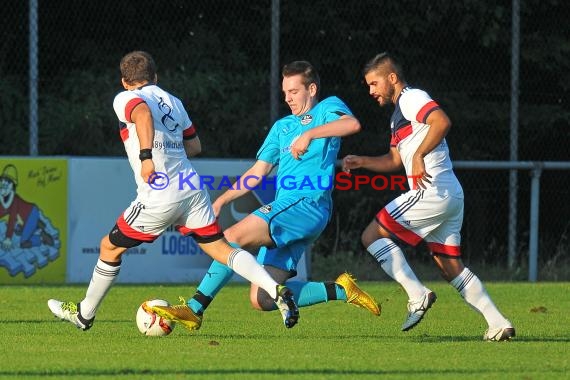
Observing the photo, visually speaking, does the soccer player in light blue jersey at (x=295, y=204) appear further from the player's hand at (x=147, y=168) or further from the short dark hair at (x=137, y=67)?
the short dark hair at (x=137, y=67)

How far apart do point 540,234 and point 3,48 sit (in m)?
6.74

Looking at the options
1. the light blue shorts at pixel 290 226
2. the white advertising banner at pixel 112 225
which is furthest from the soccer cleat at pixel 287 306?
the white advertising banner at pixel 112 225

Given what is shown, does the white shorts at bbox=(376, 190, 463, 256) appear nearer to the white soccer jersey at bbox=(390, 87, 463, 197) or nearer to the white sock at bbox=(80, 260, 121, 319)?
the white soccer jersey at bbox=(390, 87, 463, 197)

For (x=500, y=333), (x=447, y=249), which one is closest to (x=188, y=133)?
(x=447, y=249)

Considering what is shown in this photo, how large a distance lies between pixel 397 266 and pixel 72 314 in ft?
7.02

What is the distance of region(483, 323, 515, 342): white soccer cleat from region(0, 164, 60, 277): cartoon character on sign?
6.61 m

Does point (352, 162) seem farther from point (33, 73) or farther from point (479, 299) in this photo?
point (33, 73)

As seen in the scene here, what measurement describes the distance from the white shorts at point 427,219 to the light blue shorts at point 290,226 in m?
0.45

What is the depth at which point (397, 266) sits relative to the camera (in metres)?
9.25

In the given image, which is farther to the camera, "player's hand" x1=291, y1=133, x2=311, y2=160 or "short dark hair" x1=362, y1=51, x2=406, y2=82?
"short dark hair" x1=362, y1=51, x2=406, y2=82

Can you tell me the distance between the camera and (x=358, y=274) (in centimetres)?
1648

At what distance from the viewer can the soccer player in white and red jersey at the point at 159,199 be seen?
8977mm

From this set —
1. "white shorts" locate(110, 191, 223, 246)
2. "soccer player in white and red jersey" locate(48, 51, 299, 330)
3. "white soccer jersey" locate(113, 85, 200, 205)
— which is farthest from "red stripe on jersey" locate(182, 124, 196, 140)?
"white shorts" locate(110, 191, 223, 246)

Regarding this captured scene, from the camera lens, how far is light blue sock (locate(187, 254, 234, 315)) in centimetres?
927
